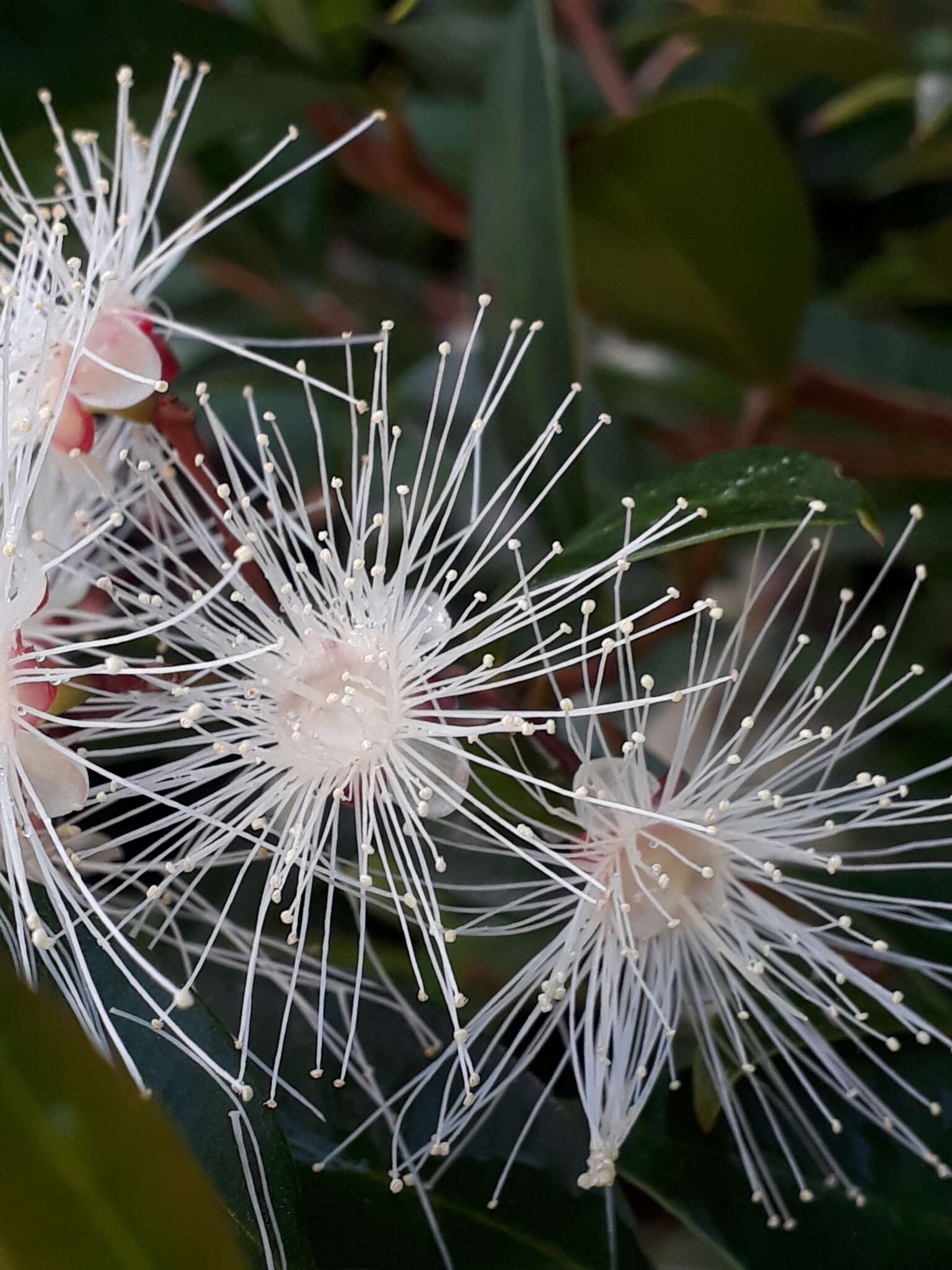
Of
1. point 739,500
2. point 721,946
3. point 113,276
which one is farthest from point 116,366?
point 721,946

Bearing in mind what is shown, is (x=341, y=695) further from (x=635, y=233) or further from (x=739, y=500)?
(x=635, y=233)

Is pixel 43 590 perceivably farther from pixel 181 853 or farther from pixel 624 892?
pixel 624 892

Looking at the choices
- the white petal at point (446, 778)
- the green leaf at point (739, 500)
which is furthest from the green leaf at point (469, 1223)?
the green leaf at point (739, 500)

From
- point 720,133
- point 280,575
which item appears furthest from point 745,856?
point 720,133

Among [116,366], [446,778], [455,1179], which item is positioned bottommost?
[455,1179]

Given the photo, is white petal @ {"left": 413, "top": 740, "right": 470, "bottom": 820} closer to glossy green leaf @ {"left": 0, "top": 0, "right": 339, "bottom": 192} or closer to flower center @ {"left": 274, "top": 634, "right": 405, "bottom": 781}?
flower center @ {"left": 274, "top": 634, "right": 405, "bottom": 781}

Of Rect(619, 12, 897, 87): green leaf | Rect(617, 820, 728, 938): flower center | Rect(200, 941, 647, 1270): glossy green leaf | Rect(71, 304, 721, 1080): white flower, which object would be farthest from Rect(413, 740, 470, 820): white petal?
Rect(619, 12, 897, 87): green leaf

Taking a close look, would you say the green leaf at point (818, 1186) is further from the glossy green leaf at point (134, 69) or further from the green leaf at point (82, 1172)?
the glossy green leaf at point (134, 69)
